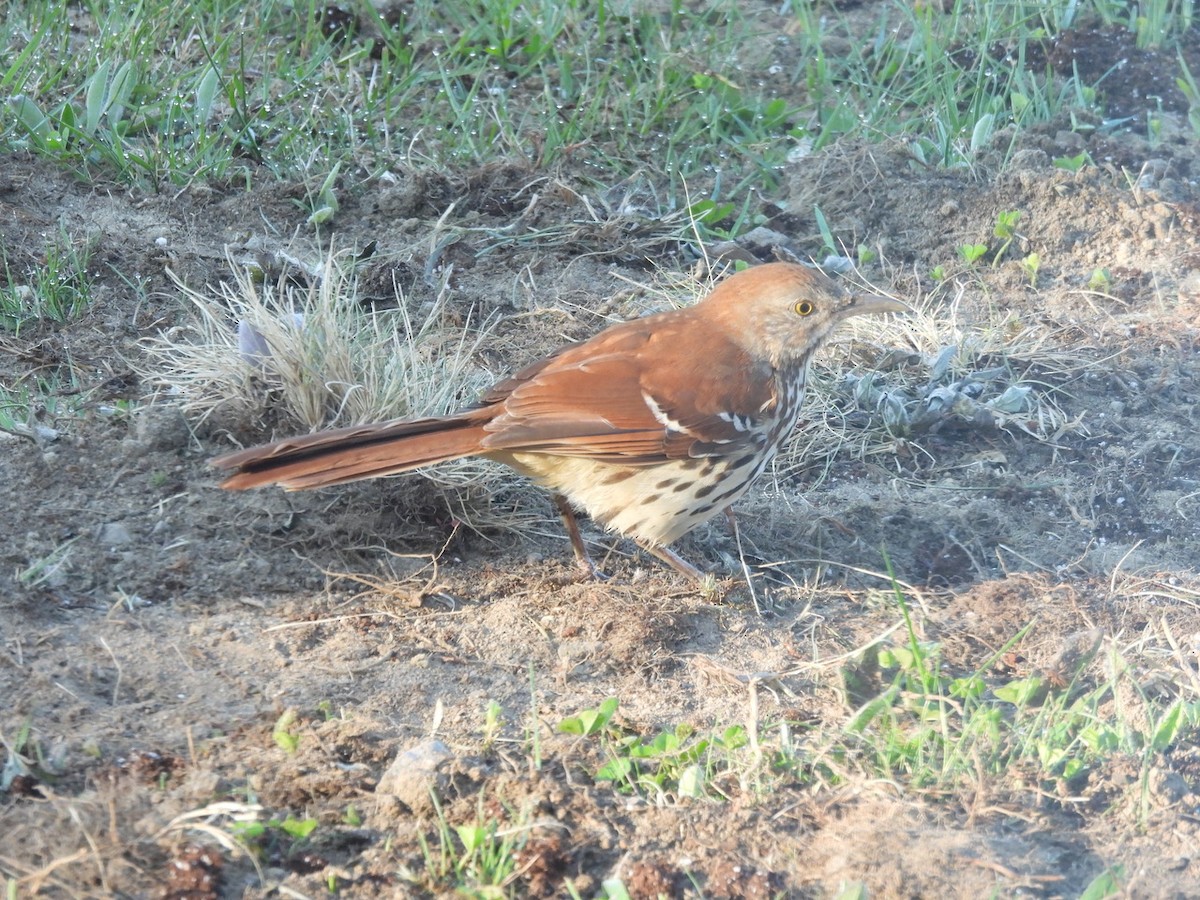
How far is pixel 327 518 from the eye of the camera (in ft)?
12.4

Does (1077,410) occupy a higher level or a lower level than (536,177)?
lower

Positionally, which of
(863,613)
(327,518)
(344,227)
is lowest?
(863,613)

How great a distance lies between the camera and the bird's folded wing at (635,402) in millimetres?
3664

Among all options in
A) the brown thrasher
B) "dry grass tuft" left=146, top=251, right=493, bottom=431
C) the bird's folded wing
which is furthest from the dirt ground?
the bird's folded wing

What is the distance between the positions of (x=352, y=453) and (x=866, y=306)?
162 centimetres

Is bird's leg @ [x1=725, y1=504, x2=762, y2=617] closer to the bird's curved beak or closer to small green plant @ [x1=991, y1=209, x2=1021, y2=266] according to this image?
the bird's curved beak

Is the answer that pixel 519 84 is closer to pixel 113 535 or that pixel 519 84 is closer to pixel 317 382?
pixel 317 382

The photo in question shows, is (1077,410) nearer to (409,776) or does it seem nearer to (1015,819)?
(1015,819)

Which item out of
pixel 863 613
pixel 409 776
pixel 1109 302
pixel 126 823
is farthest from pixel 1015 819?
pixel 1109 302

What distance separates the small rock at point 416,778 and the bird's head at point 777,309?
5.53 feet

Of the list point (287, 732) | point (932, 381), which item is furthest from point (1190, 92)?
point (287, 732)

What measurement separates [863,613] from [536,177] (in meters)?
2.48

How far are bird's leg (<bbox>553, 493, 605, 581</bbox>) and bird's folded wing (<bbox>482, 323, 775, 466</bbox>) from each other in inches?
10.3

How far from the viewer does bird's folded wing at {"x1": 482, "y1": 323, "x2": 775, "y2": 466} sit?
3664 millimetres
